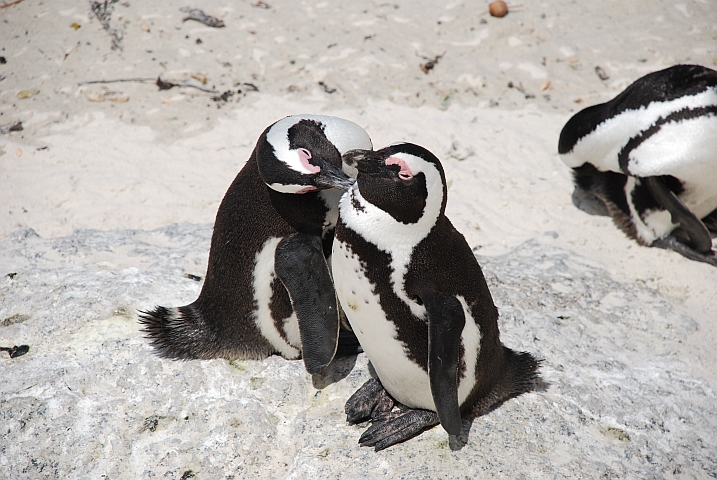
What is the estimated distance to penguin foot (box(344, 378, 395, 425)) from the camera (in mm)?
2562

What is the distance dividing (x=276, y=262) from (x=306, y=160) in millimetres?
446

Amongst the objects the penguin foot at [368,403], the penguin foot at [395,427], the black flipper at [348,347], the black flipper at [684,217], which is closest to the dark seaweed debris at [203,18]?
→ the black flipper at [684,217]

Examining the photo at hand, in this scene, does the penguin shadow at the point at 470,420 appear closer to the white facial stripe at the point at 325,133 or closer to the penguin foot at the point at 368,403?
the penguin foot at the point at 368,403

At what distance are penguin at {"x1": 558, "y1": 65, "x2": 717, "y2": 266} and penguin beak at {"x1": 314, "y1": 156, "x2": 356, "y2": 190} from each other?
9.27 ft

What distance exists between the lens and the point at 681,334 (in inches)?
138

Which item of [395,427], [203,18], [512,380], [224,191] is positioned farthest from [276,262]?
[203,18]

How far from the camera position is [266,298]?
111 inches

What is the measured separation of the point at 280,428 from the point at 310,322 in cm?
45

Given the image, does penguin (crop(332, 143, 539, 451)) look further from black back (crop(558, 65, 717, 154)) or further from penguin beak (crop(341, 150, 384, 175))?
black back (crop(558, 65, 717, 154))

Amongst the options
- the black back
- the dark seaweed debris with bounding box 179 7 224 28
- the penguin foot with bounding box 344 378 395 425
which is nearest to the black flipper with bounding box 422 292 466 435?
the penguin foot with bounding box 344 378 395 425

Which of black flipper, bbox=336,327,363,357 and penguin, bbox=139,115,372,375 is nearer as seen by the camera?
penguin, bbox=139,115,372,375

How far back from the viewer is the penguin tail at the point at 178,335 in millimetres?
2879

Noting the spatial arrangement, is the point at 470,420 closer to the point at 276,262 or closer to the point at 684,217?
the point at 276,262

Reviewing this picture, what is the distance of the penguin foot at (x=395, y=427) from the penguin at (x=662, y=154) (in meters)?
2.83
